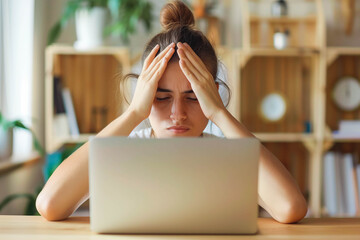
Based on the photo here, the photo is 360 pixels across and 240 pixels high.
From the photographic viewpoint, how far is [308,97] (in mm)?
3021

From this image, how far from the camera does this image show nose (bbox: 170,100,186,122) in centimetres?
103

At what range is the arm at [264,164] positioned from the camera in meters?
0.83

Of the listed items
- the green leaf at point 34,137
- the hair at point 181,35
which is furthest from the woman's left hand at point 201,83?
the green leaf at point 34,137

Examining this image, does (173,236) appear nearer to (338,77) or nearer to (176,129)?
(176,129)

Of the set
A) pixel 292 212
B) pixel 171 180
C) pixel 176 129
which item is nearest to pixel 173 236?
pixel 171 180

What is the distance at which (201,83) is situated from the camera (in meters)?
0.99

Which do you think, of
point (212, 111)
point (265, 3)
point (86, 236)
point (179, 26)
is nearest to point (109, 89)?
point (265, 3)

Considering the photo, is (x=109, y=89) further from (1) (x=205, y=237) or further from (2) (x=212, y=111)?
(1) (x=205, y=237)

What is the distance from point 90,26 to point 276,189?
2003 mm

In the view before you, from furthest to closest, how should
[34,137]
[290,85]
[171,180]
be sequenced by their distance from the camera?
[290,85] → [34,137] → [171,180]

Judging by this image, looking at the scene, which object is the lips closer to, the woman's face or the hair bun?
the woman's face

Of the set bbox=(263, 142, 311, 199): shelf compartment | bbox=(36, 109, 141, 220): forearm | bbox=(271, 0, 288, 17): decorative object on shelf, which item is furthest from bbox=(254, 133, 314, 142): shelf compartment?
bbox=(36, 109, 141, 220): forearm

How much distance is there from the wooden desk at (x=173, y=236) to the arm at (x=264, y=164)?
3 cm

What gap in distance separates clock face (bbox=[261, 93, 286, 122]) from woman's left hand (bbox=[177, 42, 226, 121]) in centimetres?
202
